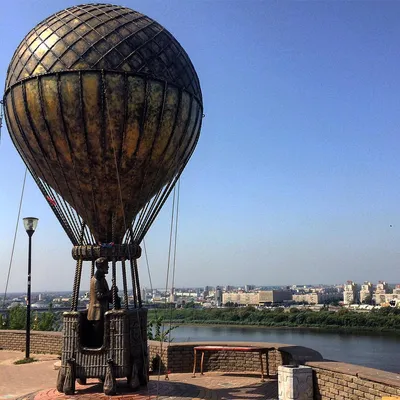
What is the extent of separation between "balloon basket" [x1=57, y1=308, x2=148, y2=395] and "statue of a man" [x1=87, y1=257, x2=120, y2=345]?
166mm

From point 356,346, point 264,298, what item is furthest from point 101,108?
point 264,298

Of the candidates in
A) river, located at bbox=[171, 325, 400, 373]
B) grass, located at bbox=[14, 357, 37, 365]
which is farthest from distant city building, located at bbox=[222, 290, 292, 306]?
grass, located at bbox=[14, 357, 37, 365]

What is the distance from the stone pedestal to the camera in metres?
8.32

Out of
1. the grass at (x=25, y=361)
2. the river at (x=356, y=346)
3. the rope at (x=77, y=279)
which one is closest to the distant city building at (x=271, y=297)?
the river at (x=356, y=346)

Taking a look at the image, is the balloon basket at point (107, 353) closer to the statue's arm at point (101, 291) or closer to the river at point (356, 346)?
the statue's arm at point (101, 291)

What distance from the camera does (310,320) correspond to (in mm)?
70500

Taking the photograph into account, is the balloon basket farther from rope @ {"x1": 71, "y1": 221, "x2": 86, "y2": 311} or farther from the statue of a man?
rope @ {"x1": 71, "y1": 221, "x2": 86, "y2": 311}

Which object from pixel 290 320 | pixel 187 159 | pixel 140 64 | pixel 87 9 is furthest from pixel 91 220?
pixel 290 320

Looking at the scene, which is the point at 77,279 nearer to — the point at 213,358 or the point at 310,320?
the point at 213,358

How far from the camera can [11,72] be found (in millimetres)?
10062

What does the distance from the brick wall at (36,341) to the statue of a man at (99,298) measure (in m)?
5.69

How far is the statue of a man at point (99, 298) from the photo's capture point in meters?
9.60

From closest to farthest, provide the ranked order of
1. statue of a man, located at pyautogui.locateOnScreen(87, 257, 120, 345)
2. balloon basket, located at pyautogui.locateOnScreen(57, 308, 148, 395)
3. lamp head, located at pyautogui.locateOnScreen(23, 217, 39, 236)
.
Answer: balloon basket, located at pyautogui.locateOnScreen(57, 308, 148, 395) < statue of a man, located at pyautogui.locateOnScreen(87, 257, 120, 345) < lamp head, located at pyautogui.locateOnScreen(23, 217, 39, 236)

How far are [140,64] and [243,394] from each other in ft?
22.4
